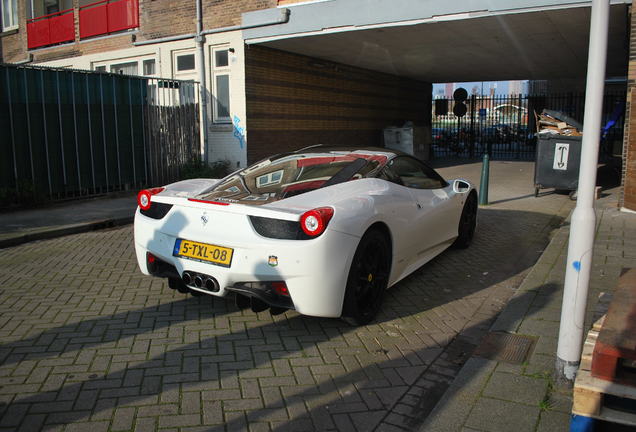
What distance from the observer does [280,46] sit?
45.3ft

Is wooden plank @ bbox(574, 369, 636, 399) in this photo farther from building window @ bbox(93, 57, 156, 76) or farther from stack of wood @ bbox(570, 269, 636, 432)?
building window @ bbox(93, 57, 156, 76)

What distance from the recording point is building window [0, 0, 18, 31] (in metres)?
20.5

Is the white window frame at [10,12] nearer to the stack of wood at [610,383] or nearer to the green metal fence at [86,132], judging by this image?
the green metal fence at [86,132]

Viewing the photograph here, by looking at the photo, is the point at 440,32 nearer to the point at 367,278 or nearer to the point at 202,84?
the point at 202,84

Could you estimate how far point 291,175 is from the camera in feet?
15.9

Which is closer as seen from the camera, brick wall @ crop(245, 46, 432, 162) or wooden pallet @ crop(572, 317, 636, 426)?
wooden pallet @ crop(572, 317, 636, 426)

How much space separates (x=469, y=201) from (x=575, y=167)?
16.9 ft

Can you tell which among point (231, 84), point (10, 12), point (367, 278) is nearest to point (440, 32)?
point (231, 84)

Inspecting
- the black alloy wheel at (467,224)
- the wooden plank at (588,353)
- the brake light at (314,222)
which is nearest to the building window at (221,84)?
the black alloy wheel at (467,224)

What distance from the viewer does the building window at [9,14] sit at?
20453 mm

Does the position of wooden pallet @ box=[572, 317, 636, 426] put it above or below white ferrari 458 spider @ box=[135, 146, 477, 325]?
below

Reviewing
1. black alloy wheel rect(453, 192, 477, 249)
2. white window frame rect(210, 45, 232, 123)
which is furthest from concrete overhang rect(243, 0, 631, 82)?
black alloy wheel rect(453, 192, 477, 249)

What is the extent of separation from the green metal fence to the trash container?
7.92m

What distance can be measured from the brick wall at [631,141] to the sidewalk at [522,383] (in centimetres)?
408
